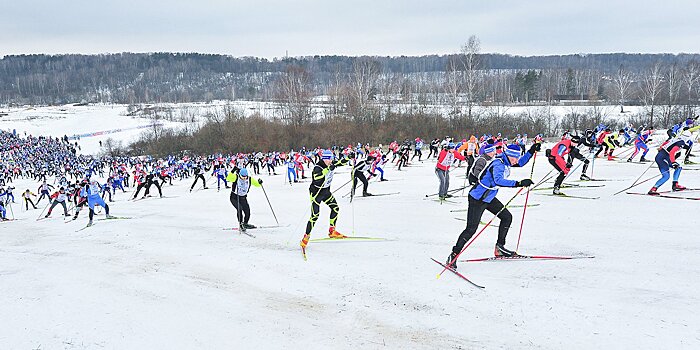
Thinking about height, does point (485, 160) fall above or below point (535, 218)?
above

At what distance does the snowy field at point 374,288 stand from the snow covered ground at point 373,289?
2cm

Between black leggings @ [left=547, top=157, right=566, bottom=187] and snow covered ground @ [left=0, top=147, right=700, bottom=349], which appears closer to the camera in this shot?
snow covered ground @ [left=0, top=147, right=700, bottom=349]

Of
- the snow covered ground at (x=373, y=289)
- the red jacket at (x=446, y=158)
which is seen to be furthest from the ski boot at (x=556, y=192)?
the red jacket at (x=446, y=158)

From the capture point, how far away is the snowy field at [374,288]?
4.36 metres

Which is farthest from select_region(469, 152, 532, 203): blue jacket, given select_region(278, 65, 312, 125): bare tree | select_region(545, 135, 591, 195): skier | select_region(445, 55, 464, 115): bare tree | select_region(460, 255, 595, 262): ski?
select_region(278, 65, 312, 125): bare tree

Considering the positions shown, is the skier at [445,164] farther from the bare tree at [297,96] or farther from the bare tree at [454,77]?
the bare tree at [297,96]

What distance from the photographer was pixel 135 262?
24.4ft

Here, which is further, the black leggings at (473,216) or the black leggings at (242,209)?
the black leggings at (242,209)

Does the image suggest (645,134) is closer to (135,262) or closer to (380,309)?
(380,309)

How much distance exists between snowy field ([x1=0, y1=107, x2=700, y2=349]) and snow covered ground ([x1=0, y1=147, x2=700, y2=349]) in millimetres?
21

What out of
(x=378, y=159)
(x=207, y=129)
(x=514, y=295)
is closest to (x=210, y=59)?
(x=207, y=129)

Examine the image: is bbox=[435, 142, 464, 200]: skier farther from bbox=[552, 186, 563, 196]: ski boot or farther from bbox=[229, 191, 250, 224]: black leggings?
bbox=[229, 191, 250, 224]: black leggings

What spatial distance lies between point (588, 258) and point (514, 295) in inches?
67.8

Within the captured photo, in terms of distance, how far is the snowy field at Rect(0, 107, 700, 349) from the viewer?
4.36 meters
